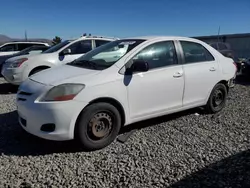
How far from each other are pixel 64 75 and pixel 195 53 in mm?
2522

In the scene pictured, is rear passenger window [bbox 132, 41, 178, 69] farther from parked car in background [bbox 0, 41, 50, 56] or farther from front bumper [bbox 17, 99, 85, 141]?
parked car in background [bbox 0, 41, 50, 56]

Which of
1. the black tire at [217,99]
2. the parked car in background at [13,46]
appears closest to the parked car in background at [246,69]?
the black tire at [217,99]

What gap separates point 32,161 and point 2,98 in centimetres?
430

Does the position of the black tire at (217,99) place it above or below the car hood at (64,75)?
below

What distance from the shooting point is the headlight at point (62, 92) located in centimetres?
350

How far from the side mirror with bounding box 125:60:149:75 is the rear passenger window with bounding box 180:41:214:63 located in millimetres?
1129

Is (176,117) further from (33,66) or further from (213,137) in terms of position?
(33,66)

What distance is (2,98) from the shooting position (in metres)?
7.13

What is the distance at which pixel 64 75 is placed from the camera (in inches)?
154

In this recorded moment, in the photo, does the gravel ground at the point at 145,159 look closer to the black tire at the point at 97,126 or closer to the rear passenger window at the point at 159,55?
the black tire at the point at 97,126

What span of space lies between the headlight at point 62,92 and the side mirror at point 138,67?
818 millimetres

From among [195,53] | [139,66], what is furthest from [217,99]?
[139,66]

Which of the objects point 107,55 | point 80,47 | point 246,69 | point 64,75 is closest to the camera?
point 64,75

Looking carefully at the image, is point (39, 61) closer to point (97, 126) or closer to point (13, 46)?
point (97, 126)
